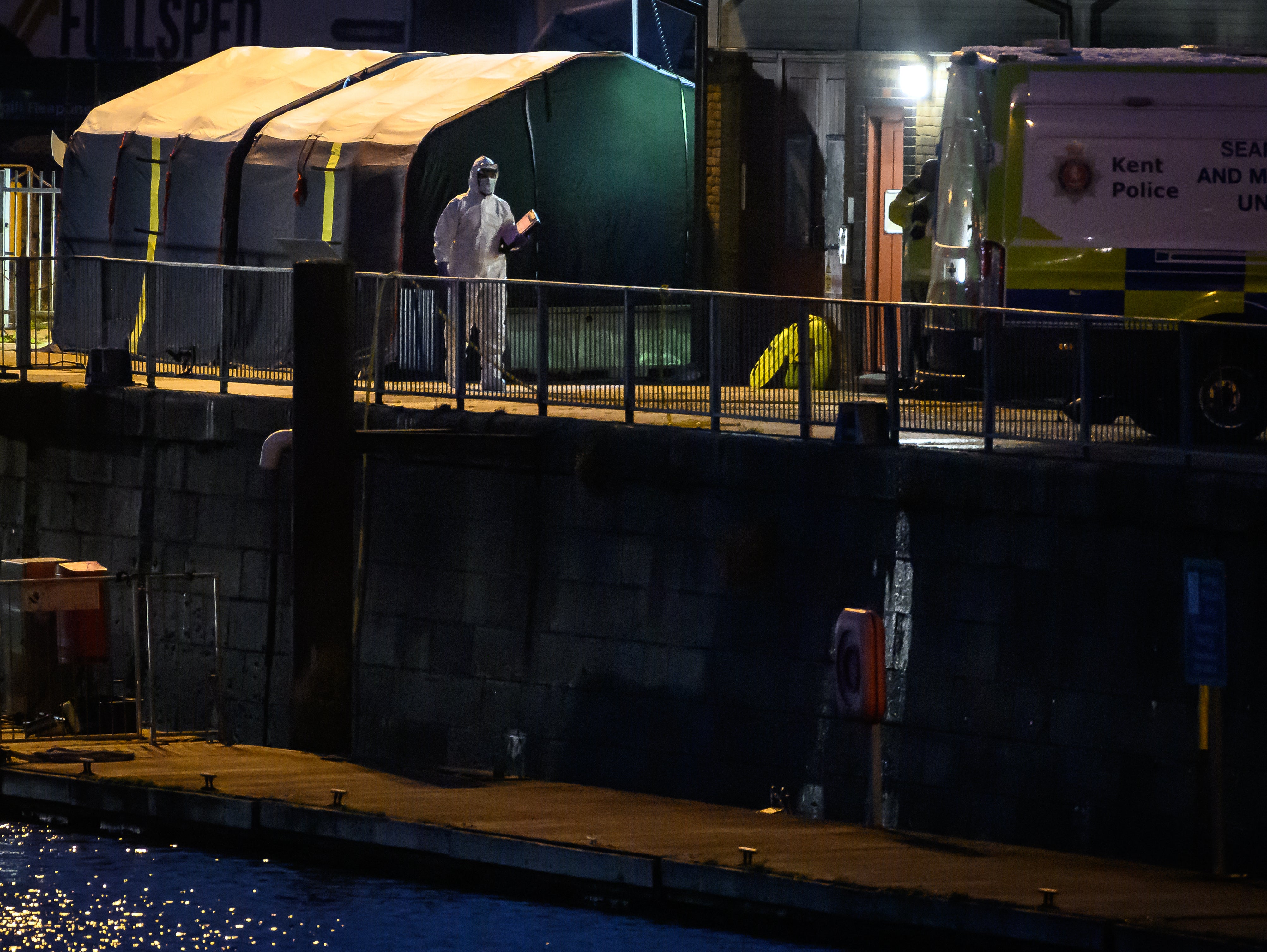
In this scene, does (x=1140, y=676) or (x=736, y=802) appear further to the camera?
(x=736, y=802)

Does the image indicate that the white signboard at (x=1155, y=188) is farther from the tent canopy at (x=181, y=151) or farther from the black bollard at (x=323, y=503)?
the tent canopy at (x=181, y=151)

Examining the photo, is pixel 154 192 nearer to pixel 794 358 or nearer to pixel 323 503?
pixel 323 503

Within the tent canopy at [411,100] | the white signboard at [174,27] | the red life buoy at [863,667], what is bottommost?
the red life buoy at [863,667]

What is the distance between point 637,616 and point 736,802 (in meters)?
1.25

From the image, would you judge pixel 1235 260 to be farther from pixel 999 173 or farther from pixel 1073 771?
pixel 1073 771

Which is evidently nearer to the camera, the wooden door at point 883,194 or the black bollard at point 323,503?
the black bollard at point 323,503

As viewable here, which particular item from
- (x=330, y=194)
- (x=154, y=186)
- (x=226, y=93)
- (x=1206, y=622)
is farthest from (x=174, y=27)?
(x=1206, y=622)

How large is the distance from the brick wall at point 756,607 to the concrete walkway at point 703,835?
381mm

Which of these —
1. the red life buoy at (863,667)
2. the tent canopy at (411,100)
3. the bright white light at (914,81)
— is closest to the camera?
the red life buoy at (863,667)

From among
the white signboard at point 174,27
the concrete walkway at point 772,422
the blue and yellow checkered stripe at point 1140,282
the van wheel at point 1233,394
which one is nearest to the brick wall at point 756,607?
the concrete walkway at point 772,422

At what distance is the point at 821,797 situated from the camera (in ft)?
41.1

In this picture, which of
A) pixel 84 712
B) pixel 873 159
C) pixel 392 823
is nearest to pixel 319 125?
pixel 873 159

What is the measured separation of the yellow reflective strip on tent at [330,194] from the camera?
18.5 meters

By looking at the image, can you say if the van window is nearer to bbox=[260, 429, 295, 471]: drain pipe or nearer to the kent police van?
the kent police van
